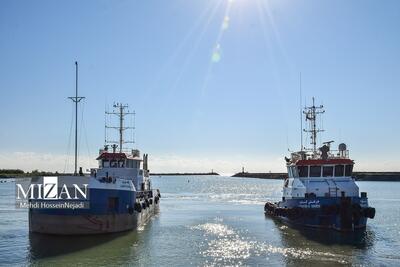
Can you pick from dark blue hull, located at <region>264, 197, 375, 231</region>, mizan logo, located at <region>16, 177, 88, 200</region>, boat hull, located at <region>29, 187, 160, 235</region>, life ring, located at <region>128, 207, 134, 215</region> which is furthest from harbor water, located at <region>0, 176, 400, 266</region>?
mizan logo, located at <region>16, 177, 88, 200</region>

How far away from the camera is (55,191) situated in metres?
26.7

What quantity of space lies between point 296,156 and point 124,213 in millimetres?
15289

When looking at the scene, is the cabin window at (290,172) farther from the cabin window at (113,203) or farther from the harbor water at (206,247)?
the cabin window at (113,203)

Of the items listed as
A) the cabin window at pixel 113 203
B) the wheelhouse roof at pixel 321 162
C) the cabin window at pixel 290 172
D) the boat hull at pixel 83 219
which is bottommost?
the boat hull at pixel 83 219

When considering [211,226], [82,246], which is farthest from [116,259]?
[211,226]

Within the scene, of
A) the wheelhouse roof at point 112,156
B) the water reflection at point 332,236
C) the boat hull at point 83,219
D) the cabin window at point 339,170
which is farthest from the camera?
the wheelhouse roof at point 112,156

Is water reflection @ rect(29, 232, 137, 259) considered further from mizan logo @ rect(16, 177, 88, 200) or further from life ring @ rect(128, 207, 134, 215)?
mizan logo @ rect(16, 177, 88, 200)

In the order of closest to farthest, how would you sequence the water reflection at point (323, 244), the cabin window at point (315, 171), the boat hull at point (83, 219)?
the water reflection at point (323, 244) → the boat hull at point (83, 219) → the cabin window at point (315, 171)

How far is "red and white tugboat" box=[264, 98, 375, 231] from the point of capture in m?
30.9

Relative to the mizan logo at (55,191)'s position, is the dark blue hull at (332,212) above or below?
below

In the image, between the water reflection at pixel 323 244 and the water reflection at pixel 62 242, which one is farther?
the water reflection at pixel 62 242

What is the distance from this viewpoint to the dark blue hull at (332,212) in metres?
30.6

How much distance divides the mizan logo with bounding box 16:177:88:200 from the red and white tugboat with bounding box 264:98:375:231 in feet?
49.5

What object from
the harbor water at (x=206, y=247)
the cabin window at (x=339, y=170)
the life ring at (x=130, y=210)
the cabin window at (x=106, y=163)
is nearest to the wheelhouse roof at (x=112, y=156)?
the cabin window at (x=106, y=163)
